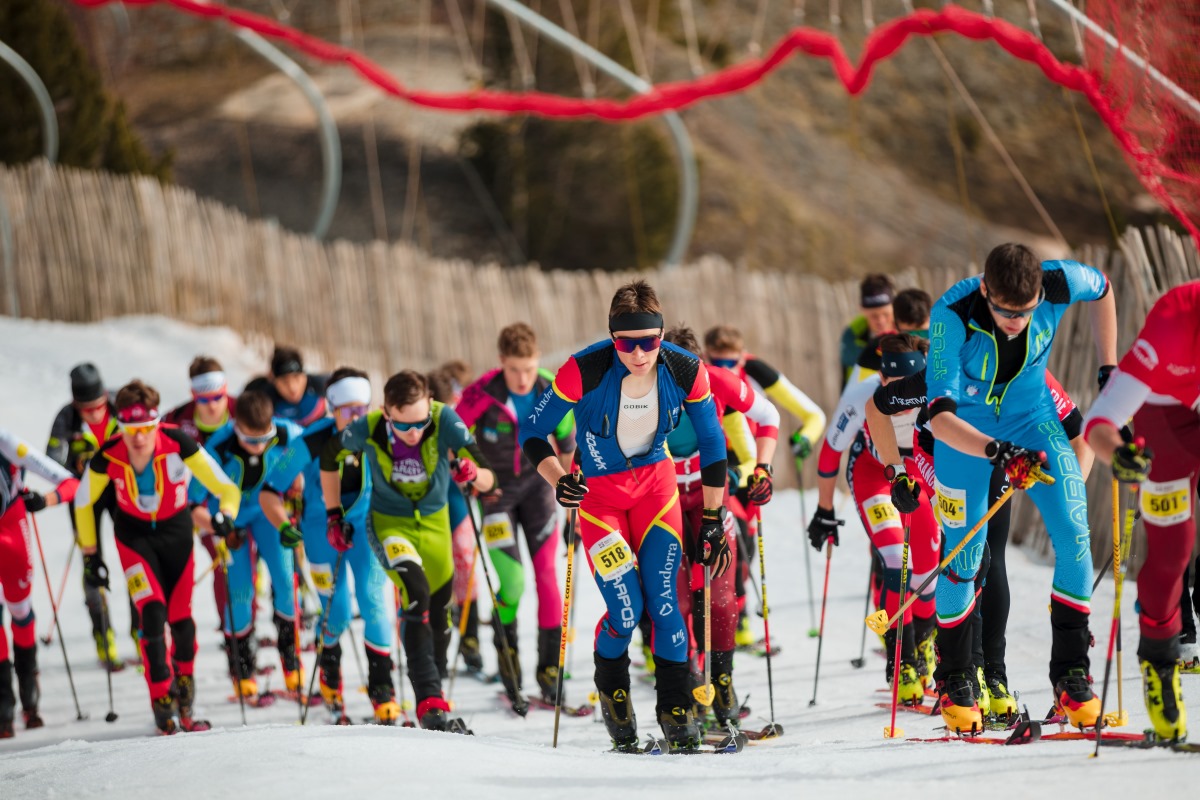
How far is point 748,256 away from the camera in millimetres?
31609

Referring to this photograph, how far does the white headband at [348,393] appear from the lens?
8.30 meters

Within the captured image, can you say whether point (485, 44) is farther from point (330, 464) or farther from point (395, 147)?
point (330, 464)

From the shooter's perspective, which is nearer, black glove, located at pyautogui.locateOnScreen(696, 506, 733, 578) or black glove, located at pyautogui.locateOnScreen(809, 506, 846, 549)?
black glove, located at pyautogui.locateOnScreen(696, 506, 733, 578)

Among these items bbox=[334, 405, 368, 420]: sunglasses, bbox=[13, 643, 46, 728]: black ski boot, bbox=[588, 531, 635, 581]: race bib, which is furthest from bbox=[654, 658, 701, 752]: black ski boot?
bbox=[13, 643, 46, 728]: black ski boot

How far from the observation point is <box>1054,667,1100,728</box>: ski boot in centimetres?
552

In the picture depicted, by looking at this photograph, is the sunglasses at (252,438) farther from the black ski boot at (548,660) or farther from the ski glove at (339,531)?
the black ski boot at (548,660)

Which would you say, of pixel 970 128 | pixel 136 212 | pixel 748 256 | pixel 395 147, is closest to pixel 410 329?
pixel 136 212

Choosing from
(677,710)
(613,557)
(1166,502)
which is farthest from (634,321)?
(1166,502)

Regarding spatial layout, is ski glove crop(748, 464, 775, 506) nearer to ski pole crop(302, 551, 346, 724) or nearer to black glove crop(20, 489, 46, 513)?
ski pole crop(302, 551, 346, 724)

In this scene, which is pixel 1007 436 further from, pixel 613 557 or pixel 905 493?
pixel 613 557

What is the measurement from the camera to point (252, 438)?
900 centimetres

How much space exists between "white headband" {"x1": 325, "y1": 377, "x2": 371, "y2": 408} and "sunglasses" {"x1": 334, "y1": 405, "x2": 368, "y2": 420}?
2cm

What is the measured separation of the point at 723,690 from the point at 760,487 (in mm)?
1083

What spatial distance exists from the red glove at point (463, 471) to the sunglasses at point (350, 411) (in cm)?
98
